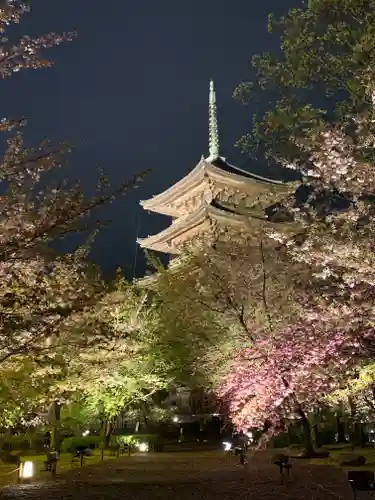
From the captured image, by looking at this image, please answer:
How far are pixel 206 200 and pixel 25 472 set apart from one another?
79.4ft

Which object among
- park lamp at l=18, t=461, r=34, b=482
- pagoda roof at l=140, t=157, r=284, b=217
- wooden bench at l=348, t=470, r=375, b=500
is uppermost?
pagoda roof at l=140, t=157, r=284, b=217

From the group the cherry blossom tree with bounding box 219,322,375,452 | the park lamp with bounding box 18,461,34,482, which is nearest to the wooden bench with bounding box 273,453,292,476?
the cherry blossom tree with bounding box 219,322,375,452

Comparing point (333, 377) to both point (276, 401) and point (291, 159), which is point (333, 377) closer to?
point (276, 401)

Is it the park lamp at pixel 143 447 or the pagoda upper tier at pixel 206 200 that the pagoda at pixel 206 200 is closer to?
the pagoda upper tier at pixel 206 200

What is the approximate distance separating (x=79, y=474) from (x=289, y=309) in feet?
30.8

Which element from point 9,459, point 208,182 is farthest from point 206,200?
point 9,459

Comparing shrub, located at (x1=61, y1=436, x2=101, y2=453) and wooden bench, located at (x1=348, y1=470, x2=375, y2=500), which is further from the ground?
wooden bench, located at (x1=348, y1=470, x2=375, y2=500)

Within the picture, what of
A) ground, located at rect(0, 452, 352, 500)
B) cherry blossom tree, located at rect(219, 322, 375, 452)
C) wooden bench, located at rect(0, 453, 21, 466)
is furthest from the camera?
wooden bench, located at rect(0, 453, 21, 466)

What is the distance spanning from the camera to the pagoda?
34000 mm

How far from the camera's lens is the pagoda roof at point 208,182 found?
35.0m

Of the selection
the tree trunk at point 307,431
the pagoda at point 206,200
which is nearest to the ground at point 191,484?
the tree trunk at point 307,431

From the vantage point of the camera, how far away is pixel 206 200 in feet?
119

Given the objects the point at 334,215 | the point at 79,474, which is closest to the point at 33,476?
the point at 79,474

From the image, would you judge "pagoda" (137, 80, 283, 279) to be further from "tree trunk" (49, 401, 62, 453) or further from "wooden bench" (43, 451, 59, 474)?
"wooden bench" (43, 451, 59, 474)
